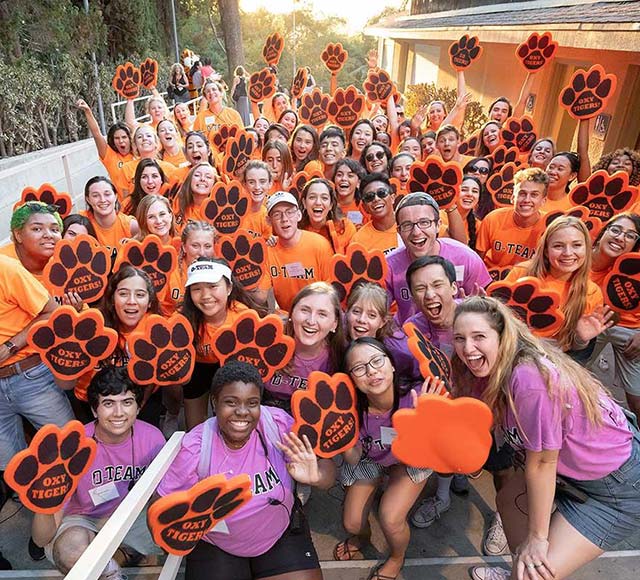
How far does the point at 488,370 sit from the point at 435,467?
40 cm

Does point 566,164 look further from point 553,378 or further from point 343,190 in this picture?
point 553,378

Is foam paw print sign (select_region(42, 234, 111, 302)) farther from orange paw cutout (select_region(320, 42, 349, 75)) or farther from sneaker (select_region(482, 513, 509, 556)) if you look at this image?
orange paw cutout (select_region(320, 42, 349, 75))

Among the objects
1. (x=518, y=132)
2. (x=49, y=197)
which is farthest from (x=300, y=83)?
(x=49, y=197)

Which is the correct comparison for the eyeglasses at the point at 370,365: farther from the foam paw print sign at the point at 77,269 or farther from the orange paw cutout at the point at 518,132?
the orange paw cutout at the point at 518,132

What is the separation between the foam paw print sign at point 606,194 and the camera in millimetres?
3414

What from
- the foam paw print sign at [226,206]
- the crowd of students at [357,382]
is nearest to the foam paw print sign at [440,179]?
the crowd of students at [357,382]

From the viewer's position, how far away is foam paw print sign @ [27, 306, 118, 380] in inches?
82.5

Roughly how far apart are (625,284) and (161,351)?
2432mm

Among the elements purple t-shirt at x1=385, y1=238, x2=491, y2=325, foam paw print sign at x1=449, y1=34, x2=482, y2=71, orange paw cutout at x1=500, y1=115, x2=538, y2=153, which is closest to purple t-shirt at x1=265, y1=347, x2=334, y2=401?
purple t-shirt at x1=385, y1=238, x2=491, y2=325

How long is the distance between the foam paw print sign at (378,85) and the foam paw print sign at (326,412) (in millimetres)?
5408

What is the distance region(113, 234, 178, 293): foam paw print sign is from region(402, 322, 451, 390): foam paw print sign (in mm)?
1629

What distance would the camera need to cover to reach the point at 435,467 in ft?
5.61

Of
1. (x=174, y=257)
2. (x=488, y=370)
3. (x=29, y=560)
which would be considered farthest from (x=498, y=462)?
(x=29, y=560)

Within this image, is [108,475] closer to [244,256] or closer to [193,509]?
[193,509]
